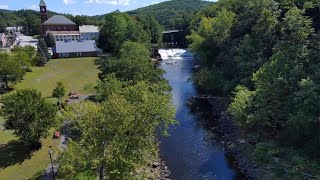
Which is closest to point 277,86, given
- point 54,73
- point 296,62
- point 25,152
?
point 296,62

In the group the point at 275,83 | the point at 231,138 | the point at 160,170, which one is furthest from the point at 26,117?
the point at 275,83

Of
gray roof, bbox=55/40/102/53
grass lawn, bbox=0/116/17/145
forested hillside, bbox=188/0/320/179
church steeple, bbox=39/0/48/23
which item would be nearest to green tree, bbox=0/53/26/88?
grass lawn, bbox=0/116/17/145

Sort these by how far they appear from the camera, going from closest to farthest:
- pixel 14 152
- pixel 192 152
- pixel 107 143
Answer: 1. pixel 107 143
2. pixel 14 152
3. pixel 192 152

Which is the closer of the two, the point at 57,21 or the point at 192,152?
the point at 192,152

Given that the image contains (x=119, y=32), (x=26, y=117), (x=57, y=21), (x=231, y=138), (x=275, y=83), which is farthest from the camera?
(x=57, y=21)

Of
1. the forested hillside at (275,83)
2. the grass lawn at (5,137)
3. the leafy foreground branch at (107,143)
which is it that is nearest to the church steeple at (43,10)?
the forested hillside at (275,83)

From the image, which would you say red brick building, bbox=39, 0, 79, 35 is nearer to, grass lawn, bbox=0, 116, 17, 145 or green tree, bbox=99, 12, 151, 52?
green tree, bbox=99, 12, 151, 52

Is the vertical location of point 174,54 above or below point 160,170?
above

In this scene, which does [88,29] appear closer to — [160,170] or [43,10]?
[43,10]
